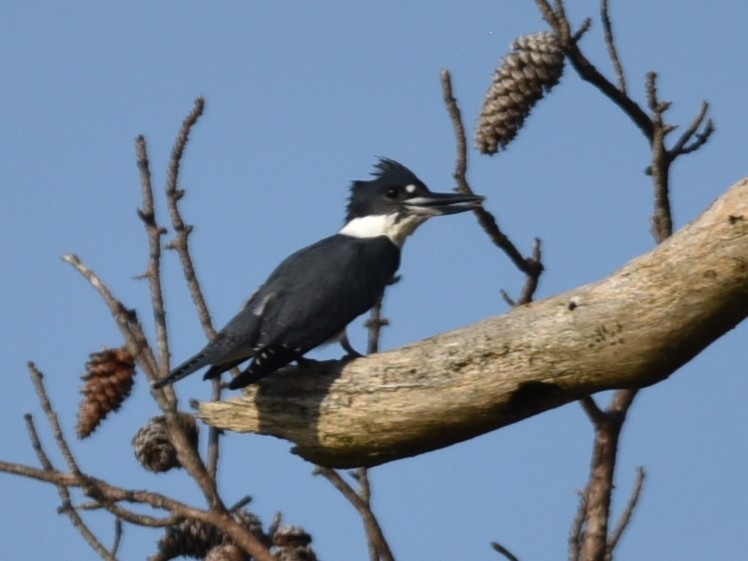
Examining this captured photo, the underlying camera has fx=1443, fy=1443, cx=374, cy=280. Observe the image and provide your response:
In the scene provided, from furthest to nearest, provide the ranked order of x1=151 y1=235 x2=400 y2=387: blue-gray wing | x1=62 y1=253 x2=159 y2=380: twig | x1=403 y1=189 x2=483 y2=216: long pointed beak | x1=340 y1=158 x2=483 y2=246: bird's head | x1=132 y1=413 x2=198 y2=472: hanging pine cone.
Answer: x1=340 y1=158 x2=483 y2=246: bird's head → x1=403 y1=189 x2=483 y2=216: long pointed beak → x1=151 y1=235 x2=400 y2=387: blue-gray wing → x1=132 y1=413 x2=198 y2=472: hanging pine cone → x1=62 y1=253 x2=159 y2=380: twig

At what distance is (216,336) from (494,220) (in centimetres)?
83

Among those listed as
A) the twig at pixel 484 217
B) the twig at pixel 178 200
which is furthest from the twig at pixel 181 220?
the twig at pixel 484 217

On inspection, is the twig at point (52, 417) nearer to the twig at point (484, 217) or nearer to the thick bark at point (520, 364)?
the thick bark at point (520, 364)

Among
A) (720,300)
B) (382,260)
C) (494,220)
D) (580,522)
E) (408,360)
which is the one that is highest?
(382,260)

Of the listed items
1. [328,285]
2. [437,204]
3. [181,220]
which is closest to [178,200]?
[181,220]

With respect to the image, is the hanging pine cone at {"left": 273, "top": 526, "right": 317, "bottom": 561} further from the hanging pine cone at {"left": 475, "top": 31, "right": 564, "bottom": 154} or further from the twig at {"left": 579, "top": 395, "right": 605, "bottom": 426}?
the hanging pine cone at {"left": 475, "top": 31, "right": 564, "bottom": 154}

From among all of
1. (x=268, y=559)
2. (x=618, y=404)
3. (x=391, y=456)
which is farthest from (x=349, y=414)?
(x=618, y=404)

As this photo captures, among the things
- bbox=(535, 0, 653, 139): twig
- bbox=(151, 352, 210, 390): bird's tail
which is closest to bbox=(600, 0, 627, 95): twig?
bbox=(535, 0, 653, 139): twig

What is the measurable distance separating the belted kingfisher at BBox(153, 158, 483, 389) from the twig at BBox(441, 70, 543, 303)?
0.20 feet

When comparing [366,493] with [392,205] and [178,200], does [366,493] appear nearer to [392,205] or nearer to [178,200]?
[178,200]

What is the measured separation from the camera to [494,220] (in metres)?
3.91

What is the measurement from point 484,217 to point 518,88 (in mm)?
472

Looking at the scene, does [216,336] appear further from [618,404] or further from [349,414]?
[618,404]

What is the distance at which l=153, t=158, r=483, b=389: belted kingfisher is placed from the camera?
4039mm
